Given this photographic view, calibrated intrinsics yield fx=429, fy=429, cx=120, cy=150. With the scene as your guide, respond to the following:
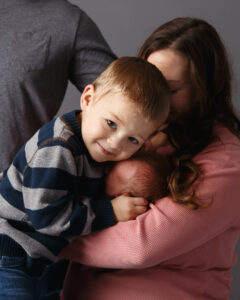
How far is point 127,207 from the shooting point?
1.12 m

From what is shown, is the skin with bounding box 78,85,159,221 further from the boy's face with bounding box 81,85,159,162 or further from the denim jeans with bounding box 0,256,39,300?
the denim jeans with bounding box 0,256,39,300

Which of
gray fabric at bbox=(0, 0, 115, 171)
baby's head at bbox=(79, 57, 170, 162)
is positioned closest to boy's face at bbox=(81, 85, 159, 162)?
baby's head at bbox=(79, 57, 170, 162)

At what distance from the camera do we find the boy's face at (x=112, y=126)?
1.05 metres

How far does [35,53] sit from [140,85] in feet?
1.46

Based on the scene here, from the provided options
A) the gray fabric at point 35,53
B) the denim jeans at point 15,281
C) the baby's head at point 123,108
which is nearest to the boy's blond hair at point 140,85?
the baby's head at point 123,108

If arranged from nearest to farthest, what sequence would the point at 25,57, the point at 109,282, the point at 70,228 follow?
the point at 70,228
the point at 109,282
the point at 25,57

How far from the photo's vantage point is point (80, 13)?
1351 millimetres

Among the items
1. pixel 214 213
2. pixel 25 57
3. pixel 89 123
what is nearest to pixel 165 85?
pixel 89 123

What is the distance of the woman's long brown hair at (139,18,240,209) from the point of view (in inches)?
49.7

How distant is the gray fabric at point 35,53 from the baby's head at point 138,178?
0.36 m

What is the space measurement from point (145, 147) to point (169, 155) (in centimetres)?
8

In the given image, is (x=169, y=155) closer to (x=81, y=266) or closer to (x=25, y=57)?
(x=81, y=266)

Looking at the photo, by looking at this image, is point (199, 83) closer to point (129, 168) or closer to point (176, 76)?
point (176, 76)

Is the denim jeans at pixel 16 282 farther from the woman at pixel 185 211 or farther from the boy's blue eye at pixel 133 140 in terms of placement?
the boy's blue eye at pixel 133 140
